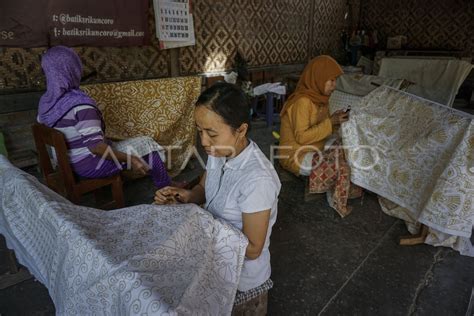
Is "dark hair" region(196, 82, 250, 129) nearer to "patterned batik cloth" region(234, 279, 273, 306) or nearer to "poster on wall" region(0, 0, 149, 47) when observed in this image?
"patterned batik cloth" region(234, 279, 273, 306)

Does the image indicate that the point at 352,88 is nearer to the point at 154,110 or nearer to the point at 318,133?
the point at 318,133

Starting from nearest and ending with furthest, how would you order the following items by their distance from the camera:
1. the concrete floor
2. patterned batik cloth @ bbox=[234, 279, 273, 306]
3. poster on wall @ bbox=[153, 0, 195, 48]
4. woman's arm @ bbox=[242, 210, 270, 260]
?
woman's arm @ bbox=[242, 210, 270, 260] < patterned batik cloth @ bbox=[234, 279, 273, 306] < the concrete floor < poster on wall @ bbox=[153, 0, 195, 48]

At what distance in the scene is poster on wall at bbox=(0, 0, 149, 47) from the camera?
321 centimetres

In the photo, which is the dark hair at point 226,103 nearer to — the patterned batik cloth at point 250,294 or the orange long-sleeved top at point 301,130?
the patterned batik cloth at point 250,294

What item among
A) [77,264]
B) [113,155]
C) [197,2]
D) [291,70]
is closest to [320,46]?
[291,70]

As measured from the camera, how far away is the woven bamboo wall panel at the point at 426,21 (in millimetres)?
7523

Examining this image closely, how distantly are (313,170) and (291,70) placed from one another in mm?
5037

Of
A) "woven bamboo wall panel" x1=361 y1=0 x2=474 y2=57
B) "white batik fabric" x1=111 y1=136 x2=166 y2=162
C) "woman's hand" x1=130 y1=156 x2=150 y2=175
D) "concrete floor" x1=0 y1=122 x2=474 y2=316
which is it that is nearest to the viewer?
"concrete floor" x1=0 y1=122 x2=474 y2=316

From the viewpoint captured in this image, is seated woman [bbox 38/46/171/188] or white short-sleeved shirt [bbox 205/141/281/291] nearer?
white short-sleeved shirt [bbox 205/141/281/291]

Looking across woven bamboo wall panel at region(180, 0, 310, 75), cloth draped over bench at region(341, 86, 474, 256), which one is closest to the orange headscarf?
cloth draped over bench at region(341, 86, 474, 256)

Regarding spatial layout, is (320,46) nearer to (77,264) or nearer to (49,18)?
(49,18)

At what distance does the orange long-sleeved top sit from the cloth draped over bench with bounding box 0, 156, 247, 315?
184cm

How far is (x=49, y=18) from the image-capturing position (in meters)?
3.41

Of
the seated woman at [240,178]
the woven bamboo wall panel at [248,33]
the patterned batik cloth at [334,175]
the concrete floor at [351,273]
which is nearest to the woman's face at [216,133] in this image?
the seated woman at [240,178]
